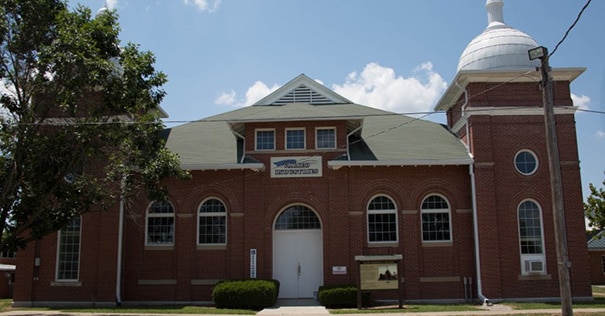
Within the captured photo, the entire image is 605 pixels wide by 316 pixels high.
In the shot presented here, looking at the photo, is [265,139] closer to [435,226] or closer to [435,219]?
[435,219]

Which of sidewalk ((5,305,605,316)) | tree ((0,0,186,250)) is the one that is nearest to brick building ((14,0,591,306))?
sidewalk ((5,305,605,316))

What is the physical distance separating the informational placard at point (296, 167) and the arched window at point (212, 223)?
2633mm

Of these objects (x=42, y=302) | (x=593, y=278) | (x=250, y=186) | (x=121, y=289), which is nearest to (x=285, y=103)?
(x=250, y=186)

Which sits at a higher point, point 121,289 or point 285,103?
point 285,103

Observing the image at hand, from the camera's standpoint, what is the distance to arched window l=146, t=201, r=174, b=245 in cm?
2348

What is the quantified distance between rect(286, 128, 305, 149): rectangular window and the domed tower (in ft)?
21.9

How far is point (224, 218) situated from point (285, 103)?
5.89m

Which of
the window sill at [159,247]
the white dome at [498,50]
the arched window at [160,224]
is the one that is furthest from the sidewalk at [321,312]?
the white dome at [498,50]

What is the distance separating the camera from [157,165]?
19.1 meters

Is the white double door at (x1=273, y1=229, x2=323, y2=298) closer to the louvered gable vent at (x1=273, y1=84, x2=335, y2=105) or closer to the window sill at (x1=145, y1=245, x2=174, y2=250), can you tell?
the window sill at (x1=145, y1=245, x2=174, y2=250)

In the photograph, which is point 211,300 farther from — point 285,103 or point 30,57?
point 30,57

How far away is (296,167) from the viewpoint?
76.3ft

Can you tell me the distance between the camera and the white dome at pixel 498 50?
23.4 m

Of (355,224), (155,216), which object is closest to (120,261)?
(155,216)
